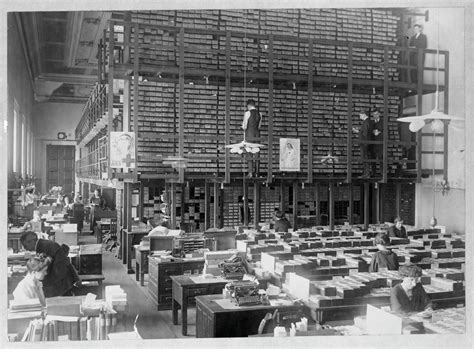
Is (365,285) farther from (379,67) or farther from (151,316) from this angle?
(379,67)

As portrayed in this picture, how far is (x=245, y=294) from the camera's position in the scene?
13.2 ft

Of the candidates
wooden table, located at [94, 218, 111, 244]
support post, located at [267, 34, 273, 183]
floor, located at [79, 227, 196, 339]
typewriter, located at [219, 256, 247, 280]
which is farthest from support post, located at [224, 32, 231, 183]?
wooden table, located at [94, 218, 111, 244]

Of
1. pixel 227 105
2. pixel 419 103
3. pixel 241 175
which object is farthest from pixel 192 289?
pixel 419 103

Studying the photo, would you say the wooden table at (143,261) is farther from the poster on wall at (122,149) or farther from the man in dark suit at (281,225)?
the man in dark suit at (281,225)

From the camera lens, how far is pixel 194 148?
7984 millimetres

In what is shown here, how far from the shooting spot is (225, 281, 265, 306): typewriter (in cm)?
396

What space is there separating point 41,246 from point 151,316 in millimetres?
1474

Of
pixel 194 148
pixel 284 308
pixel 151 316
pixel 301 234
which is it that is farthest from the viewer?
pixel 194 148

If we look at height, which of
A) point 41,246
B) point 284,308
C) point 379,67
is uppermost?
point 379,67

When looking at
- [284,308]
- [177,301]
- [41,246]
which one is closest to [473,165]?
[284,308]

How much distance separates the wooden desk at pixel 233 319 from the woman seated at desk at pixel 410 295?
0.78m

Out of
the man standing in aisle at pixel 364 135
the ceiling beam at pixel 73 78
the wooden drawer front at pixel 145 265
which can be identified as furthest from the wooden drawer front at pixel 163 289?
the ceiling beam at pixel 73 78

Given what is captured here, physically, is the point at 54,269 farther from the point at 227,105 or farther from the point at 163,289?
the point at 227,105

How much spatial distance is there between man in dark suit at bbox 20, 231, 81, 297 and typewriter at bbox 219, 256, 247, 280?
153cm
